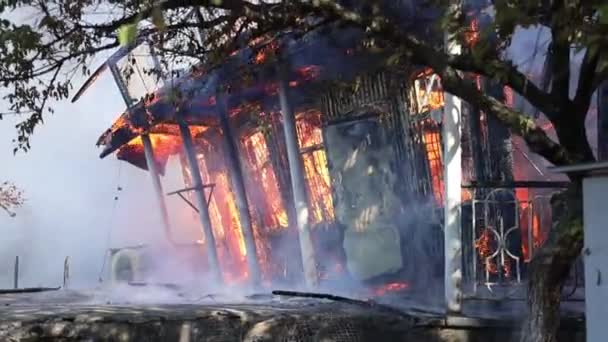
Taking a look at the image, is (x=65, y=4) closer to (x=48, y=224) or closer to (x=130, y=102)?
(x=130, y=102)

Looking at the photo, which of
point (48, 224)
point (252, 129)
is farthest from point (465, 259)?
point (48, 224)

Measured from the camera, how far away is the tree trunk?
6.62m

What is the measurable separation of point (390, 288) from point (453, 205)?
325 cm

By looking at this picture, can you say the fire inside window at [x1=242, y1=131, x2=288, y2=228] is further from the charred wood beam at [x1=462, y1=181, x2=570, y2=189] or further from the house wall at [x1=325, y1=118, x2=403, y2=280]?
the charred wood beam at [x1=462, y1=181, x2=570, y2=189]

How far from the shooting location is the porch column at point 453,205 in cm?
906

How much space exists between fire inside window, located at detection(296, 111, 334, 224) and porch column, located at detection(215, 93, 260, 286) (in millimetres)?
1830

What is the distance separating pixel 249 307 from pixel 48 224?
2966cm

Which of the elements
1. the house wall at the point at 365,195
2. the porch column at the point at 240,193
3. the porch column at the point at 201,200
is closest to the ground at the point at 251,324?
the house wall at the point at 365,195

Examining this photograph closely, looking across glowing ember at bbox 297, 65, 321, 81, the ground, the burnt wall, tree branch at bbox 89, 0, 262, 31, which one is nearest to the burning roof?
glowing ember at bbox 297, 65, 321, 81

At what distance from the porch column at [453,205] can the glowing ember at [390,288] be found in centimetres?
283

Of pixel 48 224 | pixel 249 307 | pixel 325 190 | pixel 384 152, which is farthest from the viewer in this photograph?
pixel 48 224

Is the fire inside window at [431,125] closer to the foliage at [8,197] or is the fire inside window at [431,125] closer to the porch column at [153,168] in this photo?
the porch column at [153,168]

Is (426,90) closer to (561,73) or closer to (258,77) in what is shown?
(258,77)

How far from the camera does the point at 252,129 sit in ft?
51.9
